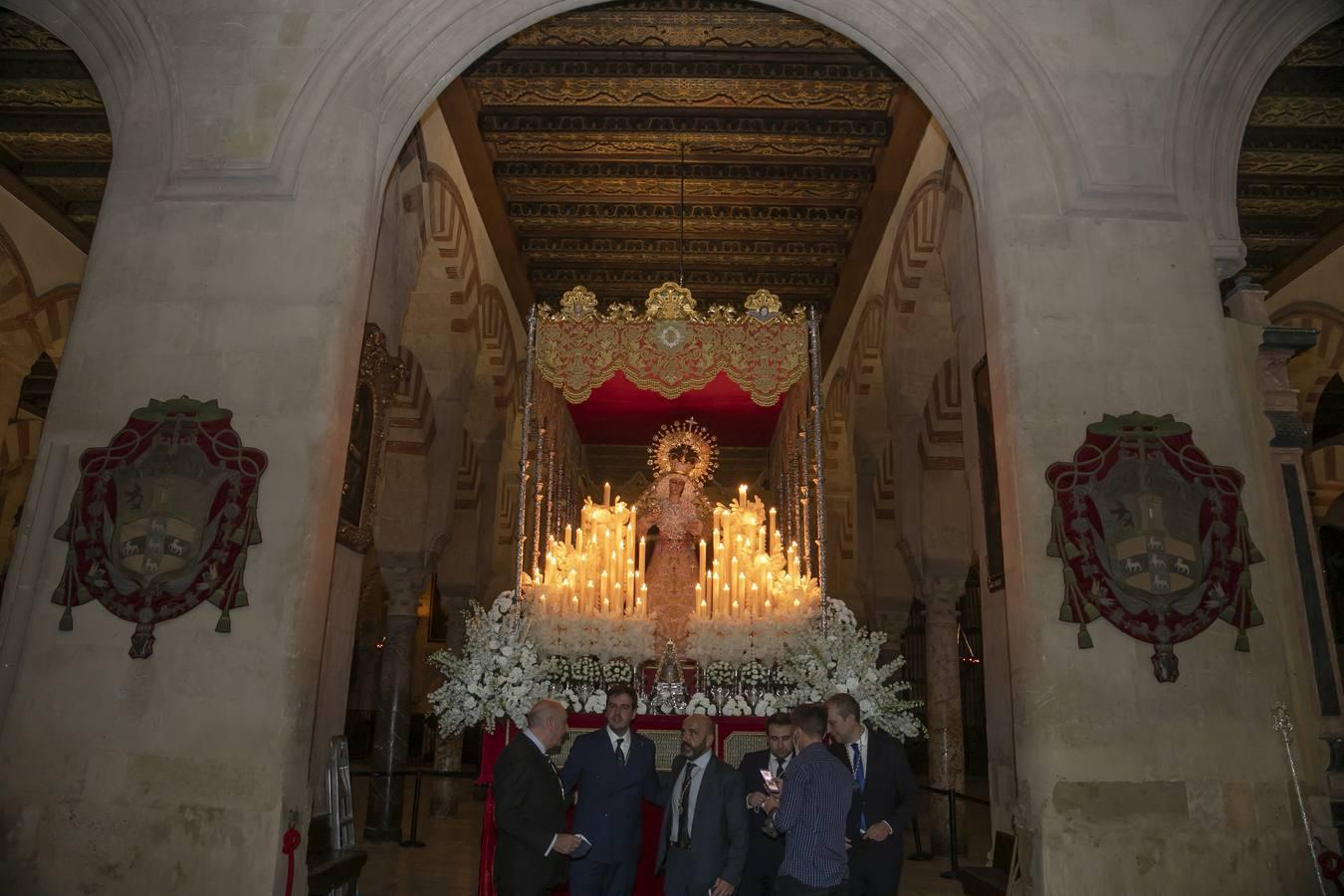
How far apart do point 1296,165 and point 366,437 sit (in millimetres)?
5980

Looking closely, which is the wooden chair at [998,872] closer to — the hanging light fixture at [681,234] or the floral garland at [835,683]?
the floral garland at [835,683]

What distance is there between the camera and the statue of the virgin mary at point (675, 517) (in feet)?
22.3

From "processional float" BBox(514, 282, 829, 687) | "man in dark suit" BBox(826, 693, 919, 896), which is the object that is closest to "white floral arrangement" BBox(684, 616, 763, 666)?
"processional float" BBox(514, 282, 829, 687)

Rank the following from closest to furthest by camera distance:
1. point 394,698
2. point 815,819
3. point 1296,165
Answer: point 815,819, point 1296,165, point 394,698

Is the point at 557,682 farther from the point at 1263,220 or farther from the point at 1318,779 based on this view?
the point at 1263,220

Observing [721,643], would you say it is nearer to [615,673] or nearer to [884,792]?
[615,673]

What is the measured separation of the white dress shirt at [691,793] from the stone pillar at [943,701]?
4414 millimetres

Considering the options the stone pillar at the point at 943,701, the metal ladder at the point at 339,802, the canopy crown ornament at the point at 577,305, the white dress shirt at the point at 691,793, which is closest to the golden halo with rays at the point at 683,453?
the canopy crown ornament at the point at 577,305

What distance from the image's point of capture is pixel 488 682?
4180 mm

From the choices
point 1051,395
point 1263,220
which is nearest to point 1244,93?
point 1051,395

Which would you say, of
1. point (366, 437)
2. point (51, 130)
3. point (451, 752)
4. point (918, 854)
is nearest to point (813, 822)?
point (366, 437)

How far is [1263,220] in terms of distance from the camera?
6902mm

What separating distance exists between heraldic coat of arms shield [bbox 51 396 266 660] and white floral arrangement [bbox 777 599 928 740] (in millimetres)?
2419

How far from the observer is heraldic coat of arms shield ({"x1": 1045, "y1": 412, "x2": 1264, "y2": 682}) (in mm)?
3529
